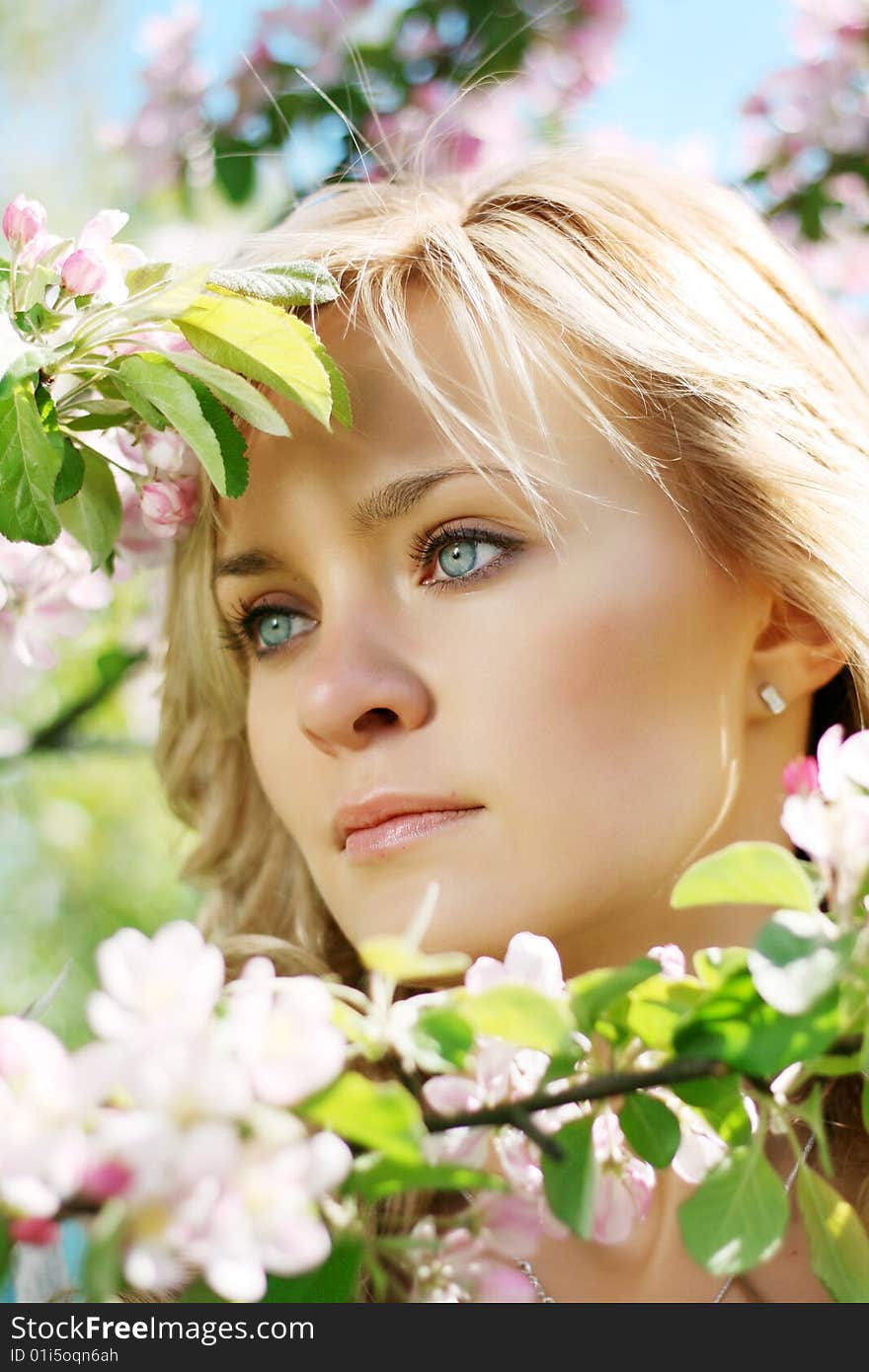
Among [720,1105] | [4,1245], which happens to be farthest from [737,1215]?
[4,1245]

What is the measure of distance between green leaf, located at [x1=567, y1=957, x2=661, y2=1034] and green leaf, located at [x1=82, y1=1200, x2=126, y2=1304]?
271 millimetres

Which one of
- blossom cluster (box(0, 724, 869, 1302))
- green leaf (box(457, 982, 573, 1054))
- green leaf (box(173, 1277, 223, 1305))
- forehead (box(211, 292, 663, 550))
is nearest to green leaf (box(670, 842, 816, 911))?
blossom cluster (box(0, 724, 869, 1302))

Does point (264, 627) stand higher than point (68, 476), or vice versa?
point (68, 476)

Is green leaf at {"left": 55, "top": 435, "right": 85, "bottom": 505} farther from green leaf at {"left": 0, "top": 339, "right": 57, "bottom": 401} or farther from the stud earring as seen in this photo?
the stud earring

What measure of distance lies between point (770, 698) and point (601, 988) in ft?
2.96

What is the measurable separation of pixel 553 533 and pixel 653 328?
283mm

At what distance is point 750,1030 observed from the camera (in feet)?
2.38

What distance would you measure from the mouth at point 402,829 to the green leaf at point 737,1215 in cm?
63

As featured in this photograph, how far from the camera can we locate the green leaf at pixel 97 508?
123 centimetres

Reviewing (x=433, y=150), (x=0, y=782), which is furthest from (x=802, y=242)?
(x=0, y=782)

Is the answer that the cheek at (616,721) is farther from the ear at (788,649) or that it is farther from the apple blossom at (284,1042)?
the apple blossom at (284,1042)

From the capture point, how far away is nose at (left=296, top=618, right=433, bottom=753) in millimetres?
1350

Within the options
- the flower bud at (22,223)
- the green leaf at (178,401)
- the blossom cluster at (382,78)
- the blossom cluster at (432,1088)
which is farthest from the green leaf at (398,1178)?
the blossom cluster at (382,78)

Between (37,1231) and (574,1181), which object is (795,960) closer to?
(574,1181)
